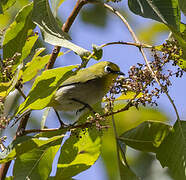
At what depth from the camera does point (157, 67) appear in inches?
80.8

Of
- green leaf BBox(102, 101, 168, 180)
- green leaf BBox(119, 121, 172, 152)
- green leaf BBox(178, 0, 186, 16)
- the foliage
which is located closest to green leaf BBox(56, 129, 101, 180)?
the foliage

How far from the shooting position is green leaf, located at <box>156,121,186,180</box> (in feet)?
6.71

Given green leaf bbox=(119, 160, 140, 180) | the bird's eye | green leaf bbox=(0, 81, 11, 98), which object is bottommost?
green leaf bbox=(119, 160, 140, 180)

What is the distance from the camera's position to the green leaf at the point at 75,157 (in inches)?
89.4

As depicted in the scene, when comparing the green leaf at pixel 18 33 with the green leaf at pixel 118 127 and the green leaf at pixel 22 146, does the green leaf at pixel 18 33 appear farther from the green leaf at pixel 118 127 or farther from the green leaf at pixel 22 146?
the green leaf at pixel 118 127

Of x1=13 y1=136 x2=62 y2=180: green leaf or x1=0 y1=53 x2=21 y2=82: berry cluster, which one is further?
x1=13 y1=136 x2=62 y2=180: green leaf

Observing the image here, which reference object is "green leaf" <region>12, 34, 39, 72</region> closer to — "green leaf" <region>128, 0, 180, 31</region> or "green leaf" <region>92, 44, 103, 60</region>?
"green leaf" <region>92, 44, 103, 60</region>

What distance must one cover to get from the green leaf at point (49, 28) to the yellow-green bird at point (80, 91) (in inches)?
41.5

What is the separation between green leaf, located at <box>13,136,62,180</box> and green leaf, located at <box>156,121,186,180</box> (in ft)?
1.99

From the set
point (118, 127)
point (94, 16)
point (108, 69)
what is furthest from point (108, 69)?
point (118, 127)

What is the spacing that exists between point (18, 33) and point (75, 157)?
0.84m

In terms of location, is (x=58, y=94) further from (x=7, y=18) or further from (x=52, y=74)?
(x=52, y=74)

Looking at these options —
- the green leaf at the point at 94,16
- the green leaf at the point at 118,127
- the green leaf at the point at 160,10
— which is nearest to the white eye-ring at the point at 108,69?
the green leaf at the point at 94,16

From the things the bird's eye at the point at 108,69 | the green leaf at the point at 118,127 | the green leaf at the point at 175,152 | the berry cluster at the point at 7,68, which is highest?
the berry cluster at the point at 7,68
